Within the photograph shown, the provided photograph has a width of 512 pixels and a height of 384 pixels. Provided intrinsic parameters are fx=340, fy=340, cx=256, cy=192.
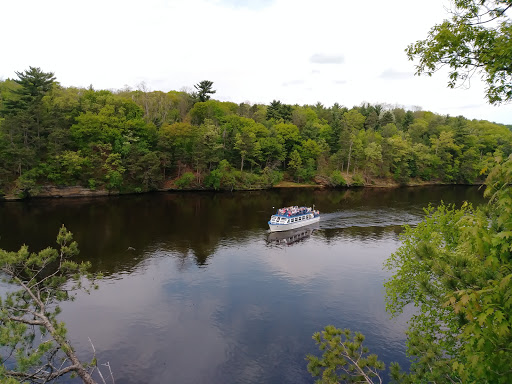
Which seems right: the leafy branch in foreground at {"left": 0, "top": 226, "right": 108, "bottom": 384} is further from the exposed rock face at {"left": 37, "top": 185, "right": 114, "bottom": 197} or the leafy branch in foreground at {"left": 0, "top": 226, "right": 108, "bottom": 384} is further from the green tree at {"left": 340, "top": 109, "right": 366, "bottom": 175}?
the green tree at {"left": 340, "top": 109, "right": 366, "bottom": 175}

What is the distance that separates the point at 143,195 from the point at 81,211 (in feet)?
49.4

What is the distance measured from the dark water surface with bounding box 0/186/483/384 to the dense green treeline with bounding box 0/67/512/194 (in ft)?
27.0

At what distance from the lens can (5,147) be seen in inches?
2151

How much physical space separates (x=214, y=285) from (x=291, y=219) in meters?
20.5

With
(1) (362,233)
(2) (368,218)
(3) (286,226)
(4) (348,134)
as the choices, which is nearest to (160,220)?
(3) (286,226)

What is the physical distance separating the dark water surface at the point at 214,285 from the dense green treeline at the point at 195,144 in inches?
324

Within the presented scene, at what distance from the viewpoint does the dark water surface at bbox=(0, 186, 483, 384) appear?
21406 millimetres

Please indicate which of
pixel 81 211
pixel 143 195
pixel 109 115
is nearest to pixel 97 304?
pixel 81 211

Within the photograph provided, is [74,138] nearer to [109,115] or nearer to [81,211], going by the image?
[109,115]

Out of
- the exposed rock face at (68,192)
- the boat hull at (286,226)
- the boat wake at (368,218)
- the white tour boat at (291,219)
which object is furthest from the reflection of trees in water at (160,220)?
the exposed rock face at (68,192)

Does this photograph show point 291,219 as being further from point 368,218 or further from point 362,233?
point 368,218

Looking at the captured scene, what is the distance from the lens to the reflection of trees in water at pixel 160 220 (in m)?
37.2

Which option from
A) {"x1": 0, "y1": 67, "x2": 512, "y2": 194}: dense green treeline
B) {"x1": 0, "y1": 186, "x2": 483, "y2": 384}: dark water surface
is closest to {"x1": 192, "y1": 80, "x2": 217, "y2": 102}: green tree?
{"x1": 0, "y1": 67, "x2": 512, "y2": 194}: dense green treeline

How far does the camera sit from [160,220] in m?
48.5
